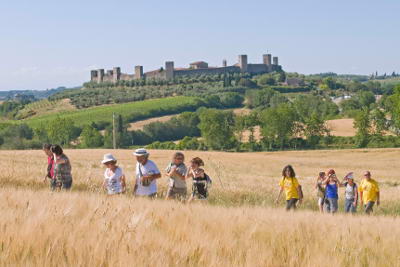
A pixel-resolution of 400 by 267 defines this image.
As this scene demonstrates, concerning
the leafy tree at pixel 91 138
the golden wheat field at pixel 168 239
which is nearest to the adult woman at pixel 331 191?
the golden wheat field at pixel 168 239

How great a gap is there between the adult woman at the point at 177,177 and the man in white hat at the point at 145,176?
0.47 meters

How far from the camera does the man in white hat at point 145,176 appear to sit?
433 inches

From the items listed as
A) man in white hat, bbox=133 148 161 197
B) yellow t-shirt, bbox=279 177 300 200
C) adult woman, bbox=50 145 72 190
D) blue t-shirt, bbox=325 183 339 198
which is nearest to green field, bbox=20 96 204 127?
blue t-shirt, bbox=325 183 339 198

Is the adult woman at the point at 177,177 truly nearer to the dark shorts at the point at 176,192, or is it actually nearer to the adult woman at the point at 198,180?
the dark shorts at the point at 176,192

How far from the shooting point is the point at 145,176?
432 inches

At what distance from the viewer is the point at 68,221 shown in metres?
4.90

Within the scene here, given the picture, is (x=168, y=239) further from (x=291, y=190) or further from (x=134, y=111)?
(x=134, y=111)

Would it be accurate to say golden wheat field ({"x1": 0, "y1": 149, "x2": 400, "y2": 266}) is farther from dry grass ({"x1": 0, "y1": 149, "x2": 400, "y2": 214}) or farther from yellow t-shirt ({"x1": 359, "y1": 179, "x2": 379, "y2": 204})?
yellow t-shirt ({"x1": 359, "y1": 179, "x2": 379, "y2": 204})

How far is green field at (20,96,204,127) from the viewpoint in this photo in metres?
133

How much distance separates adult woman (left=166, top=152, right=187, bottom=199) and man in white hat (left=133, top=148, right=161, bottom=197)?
1.55 ft

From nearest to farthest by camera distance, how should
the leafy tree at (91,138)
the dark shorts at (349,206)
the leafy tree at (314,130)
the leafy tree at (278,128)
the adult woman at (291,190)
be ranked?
the adult woman at (291,190)
the dark shorts at (349,206)
the leafy tree at (314,130)
the leafy tree at (278,128)
the leafy tree at (91,138)

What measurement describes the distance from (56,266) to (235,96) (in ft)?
561

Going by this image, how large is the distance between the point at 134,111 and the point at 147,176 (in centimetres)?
13211

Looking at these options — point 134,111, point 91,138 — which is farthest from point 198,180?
point 134,111
